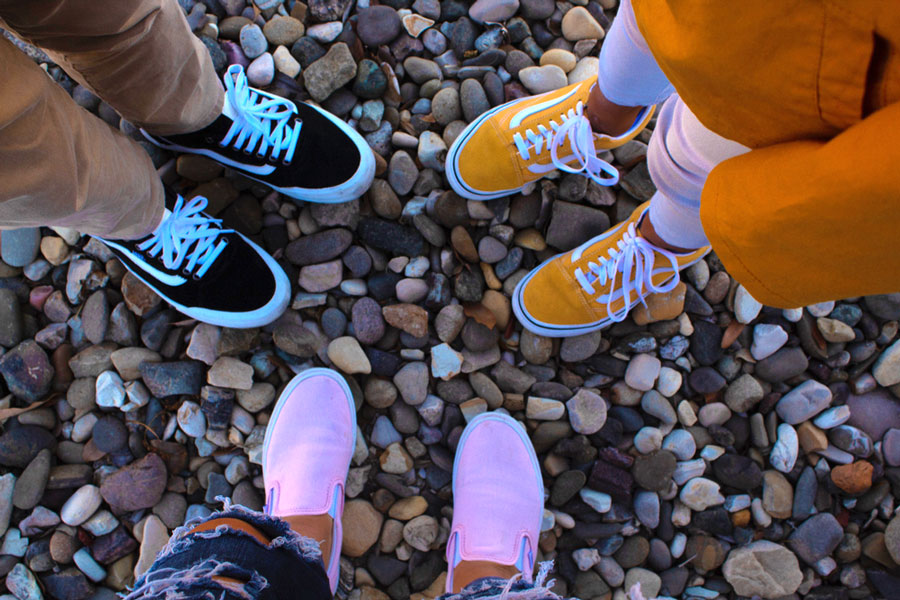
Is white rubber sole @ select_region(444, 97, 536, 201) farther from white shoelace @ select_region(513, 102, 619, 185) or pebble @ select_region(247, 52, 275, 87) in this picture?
pebble @ select_region(247, 52, 275, 87)

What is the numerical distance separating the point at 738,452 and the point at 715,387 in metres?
0.19

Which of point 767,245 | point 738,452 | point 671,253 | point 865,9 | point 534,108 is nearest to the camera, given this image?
point 865,9

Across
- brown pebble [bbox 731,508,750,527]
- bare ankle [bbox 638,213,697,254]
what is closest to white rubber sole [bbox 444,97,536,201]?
bare ankle [bbox 638,213,697,254]

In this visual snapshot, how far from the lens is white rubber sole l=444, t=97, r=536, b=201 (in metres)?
1.29

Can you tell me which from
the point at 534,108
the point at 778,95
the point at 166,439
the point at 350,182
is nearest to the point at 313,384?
the point at 166,439

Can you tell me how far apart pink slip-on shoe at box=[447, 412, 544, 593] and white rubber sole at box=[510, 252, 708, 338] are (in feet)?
0.80

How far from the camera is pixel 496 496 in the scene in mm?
1274

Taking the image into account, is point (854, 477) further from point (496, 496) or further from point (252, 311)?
point (252, 311)

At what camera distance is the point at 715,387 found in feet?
4.35

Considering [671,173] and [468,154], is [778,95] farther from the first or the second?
[468,154]

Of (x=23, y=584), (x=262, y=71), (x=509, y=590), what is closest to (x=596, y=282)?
(x=509, y=590)

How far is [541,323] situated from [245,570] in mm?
814

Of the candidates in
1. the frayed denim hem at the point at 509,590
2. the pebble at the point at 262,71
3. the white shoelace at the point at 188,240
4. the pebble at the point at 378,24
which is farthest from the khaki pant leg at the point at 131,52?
the frayed denim hem at the point at 509,590

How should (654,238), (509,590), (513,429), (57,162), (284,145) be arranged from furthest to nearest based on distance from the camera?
(513,429) → (284,145) → (654,238) → (509,590) → (57,162)
